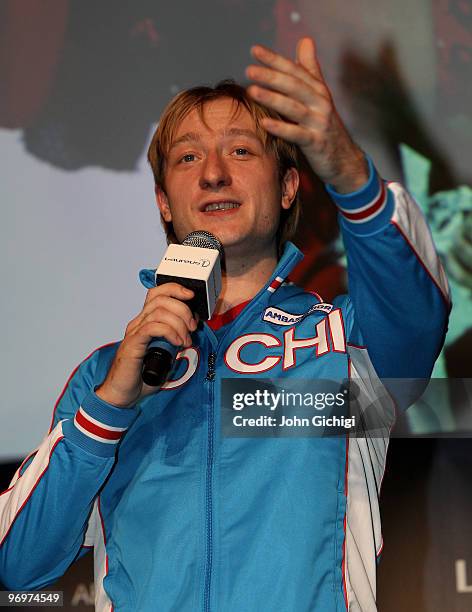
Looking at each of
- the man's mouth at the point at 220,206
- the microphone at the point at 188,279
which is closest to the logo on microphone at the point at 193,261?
the microphone at the point at 188,279

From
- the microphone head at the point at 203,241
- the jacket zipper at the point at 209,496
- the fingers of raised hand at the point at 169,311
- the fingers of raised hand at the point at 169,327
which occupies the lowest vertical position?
the jacket zipper at the point at 209,496

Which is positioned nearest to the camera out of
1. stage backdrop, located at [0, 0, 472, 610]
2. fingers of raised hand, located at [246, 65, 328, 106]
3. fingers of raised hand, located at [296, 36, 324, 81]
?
fingers of raised hand, located at [246, 65, 328, 106]

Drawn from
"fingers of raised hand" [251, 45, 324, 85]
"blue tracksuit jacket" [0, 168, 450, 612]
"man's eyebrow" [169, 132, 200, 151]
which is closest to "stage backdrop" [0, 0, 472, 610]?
"man's eyebrow" [169, 132, 200, 151]

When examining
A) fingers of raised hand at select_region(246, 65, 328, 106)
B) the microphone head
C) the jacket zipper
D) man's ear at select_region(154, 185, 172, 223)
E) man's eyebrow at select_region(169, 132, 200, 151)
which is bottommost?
the jacket zipper

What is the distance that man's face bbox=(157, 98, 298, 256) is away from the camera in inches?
68.7

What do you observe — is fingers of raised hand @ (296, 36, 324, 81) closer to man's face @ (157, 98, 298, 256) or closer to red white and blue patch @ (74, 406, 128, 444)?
man's face @ (157, 98, 298, 256)

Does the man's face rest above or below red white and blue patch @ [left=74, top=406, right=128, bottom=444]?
above

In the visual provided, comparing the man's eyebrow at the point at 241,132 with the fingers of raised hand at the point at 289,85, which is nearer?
the fingers of raised hand at the point at 289,85

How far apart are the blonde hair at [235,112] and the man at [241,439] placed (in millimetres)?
110

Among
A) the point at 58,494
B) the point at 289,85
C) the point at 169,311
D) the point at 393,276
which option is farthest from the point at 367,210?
the point at 58,494

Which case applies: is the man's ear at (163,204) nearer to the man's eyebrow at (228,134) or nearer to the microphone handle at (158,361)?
the man's eyebrow at (228,134)

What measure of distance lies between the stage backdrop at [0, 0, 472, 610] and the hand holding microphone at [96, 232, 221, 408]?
859mm

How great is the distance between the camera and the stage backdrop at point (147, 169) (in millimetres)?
2365

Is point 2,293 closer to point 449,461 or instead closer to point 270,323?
point 270,323
